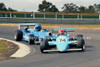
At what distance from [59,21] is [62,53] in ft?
77.9

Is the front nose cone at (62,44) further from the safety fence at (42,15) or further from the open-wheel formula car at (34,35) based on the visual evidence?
the safety fence at (42,15)

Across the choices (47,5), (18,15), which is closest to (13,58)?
(18,15)

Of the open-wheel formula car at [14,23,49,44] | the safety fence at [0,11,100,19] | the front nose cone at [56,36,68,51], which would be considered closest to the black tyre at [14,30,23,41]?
the open-wheel formula car at [14,23,49,44]

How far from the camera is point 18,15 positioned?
1506 inches

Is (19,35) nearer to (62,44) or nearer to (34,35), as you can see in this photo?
(34,35)

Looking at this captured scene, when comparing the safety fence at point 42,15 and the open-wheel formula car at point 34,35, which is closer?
the open-wheel formula car at point 34,35

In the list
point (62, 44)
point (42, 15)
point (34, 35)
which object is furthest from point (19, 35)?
point (42, 15)

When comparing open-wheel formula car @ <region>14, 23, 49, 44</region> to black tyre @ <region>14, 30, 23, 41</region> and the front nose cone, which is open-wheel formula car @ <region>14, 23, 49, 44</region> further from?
the front nose cone

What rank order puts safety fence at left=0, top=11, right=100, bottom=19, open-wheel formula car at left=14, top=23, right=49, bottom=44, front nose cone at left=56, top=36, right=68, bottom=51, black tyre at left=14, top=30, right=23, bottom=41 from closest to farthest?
front nose cone at left=56, top=36, right=68, bottom=51 < open-wheel formula car at left=14, top=23, right=49, bottom=44 < black tyre at left=14, top=30, right=23, bottom=41 < safety fence at left=0, top=11, right=100, bottom=19

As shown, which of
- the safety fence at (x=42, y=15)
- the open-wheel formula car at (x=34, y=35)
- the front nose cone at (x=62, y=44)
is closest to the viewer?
the front nose cone at (x=62, y=44)

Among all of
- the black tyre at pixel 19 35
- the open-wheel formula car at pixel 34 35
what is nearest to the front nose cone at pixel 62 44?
the open-wheel formula car at pixel 34 35

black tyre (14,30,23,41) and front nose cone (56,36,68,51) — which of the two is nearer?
front nose cone (56,36,68,51)

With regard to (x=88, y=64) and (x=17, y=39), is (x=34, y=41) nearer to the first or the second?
(x=17, y=39)

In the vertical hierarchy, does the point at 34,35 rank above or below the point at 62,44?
above
